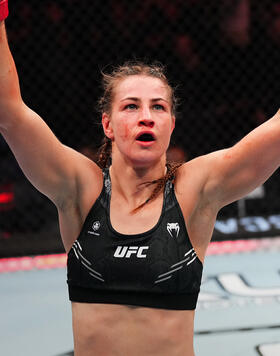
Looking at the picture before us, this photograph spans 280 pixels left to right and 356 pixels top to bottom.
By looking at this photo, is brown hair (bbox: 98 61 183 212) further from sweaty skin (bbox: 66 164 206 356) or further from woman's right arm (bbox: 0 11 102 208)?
woman's right arm (bbox: 0 11 102 208)

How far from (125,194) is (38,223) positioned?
2.30m

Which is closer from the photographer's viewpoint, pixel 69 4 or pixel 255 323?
pixel 255 323

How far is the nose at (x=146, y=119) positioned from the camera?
3.47 ft

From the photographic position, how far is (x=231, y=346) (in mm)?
1752

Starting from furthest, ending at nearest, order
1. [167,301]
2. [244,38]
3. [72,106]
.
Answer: [244,38], [72,106], [167,301]

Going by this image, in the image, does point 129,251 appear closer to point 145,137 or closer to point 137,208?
point 137,208

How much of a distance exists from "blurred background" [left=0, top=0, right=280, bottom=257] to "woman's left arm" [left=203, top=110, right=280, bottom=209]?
2303 mm

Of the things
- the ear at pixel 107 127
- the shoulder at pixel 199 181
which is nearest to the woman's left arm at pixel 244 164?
the shoulder at pixel 199 181

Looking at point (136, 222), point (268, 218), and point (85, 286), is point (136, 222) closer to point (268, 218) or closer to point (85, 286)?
point (85, 286)

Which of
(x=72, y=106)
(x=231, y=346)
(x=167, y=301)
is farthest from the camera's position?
(x=72, y=106)

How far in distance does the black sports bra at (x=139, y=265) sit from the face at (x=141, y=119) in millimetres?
130

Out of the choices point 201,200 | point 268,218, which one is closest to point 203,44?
point 268,218

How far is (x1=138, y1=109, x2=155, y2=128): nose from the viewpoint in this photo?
41.6 inches

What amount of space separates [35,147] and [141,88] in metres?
0.26
